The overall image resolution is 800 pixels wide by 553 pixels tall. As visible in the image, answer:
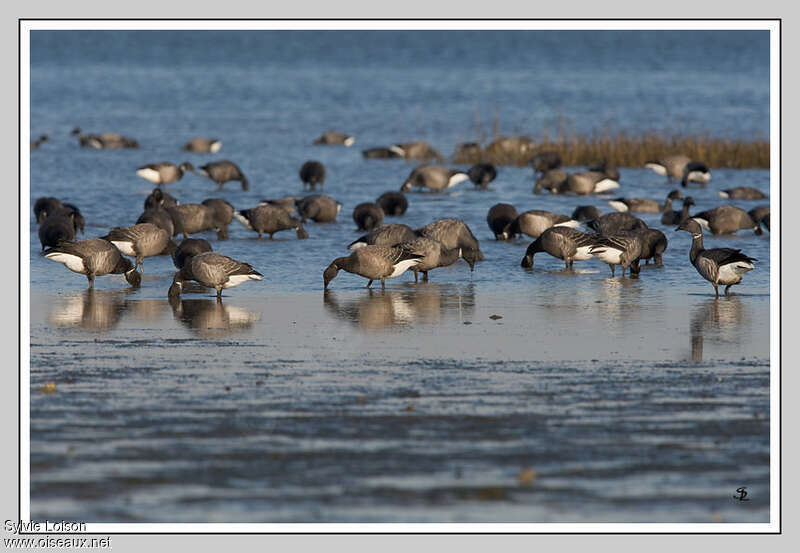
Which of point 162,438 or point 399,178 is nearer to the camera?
point 162,438

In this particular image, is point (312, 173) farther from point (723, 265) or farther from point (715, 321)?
point (715, 321)

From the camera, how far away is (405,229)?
52.4 ft

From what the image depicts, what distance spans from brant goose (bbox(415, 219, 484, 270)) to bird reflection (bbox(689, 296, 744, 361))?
12.0ft

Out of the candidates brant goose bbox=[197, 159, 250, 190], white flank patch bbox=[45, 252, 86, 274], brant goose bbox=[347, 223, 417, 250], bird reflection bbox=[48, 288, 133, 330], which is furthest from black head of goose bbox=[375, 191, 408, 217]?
white flank patch bbox=[45, 252, 86, 274]

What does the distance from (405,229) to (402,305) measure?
123 inches

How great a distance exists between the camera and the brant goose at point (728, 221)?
62.6 ft

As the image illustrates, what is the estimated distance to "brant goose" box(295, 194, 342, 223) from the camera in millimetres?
20312

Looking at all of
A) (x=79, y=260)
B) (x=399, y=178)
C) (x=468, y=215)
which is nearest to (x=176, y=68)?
(x=399, y=178)

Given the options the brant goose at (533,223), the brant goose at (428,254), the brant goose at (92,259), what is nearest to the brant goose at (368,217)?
the brant goose at (533,223)

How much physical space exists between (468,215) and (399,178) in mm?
6490

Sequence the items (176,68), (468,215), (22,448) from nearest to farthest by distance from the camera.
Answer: (22,448), (468,215), (176,68)

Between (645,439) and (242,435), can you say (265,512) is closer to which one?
(242,435)

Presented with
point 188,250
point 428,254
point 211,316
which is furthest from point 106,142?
point 211,316

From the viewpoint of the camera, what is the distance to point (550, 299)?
1338 cm
